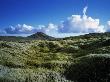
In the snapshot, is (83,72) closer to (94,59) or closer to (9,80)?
(94,59)

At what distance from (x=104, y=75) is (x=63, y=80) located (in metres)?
4.92

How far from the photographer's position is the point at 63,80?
2362 centimetres

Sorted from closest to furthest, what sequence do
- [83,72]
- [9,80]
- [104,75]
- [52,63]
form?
[9,80] < [104,75] < [83,72] < [52,63]

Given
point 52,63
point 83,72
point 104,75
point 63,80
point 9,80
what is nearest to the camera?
point 9,80

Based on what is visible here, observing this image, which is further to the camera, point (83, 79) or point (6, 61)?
point (6, 61)

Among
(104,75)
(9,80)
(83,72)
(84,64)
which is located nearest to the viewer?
(9,80)

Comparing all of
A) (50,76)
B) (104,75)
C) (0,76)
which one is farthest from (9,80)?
(104,75)

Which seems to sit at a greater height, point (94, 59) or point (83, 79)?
point (94, 59)

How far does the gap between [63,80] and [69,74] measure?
3.85 metres

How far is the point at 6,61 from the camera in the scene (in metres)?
33.1

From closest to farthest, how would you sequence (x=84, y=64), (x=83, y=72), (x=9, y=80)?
1. (x=9, y=80)
2. (x=83, y=72)
3. (x=84, y=64)

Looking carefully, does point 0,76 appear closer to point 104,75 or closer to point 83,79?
point 83,79

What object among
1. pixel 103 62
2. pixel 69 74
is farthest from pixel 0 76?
pixel 103 62

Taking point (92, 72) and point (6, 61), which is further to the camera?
point (6, 61)
